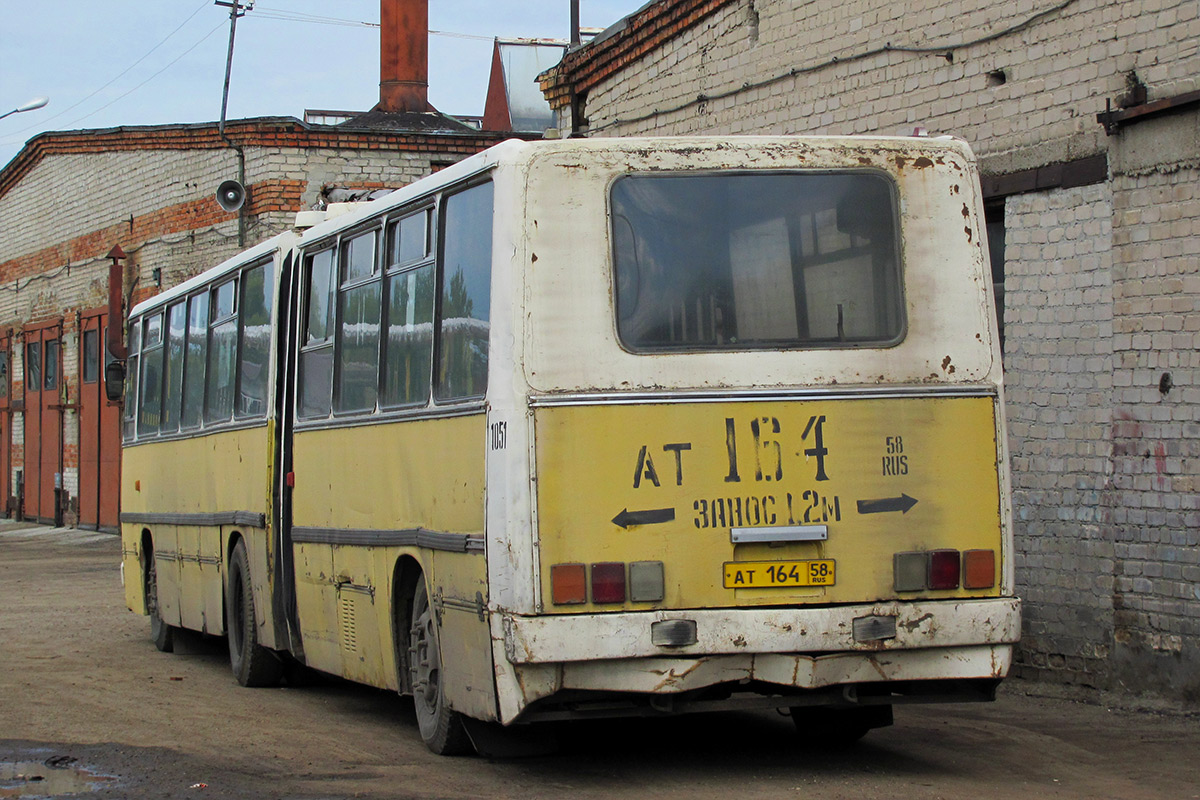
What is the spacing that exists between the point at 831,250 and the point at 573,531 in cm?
172

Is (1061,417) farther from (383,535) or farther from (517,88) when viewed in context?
(517,88)

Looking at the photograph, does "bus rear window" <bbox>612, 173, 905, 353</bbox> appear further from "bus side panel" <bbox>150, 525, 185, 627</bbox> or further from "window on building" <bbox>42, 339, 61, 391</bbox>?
"window on building" <bbox>42, 339, 61, 391</bbox>

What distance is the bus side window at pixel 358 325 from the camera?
9461 millimetres

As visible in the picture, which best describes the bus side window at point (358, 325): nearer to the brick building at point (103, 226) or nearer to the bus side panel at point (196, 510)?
the bus side panel at point (196, 510)

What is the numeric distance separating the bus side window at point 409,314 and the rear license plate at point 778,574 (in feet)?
6.24

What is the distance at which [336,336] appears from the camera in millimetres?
10203

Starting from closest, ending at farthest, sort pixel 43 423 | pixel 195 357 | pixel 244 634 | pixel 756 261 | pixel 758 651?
pixel 758 651 < pixel 756 261 < pixel 244 634 < pixel 195 357 < pixel 43 423

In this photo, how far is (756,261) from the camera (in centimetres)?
779

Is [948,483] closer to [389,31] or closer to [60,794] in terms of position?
[60,794]

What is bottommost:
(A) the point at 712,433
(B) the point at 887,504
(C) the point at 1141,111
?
(B) the point at 887,504

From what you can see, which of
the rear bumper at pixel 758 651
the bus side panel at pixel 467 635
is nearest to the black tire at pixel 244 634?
the bus side panel at pixel 467 635

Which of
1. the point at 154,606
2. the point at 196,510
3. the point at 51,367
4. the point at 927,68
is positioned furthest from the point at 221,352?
the point at 51,367

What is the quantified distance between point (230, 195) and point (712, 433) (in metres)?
20.7

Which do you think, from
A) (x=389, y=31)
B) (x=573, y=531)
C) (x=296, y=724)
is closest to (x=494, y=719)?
(x=573, y=531)
